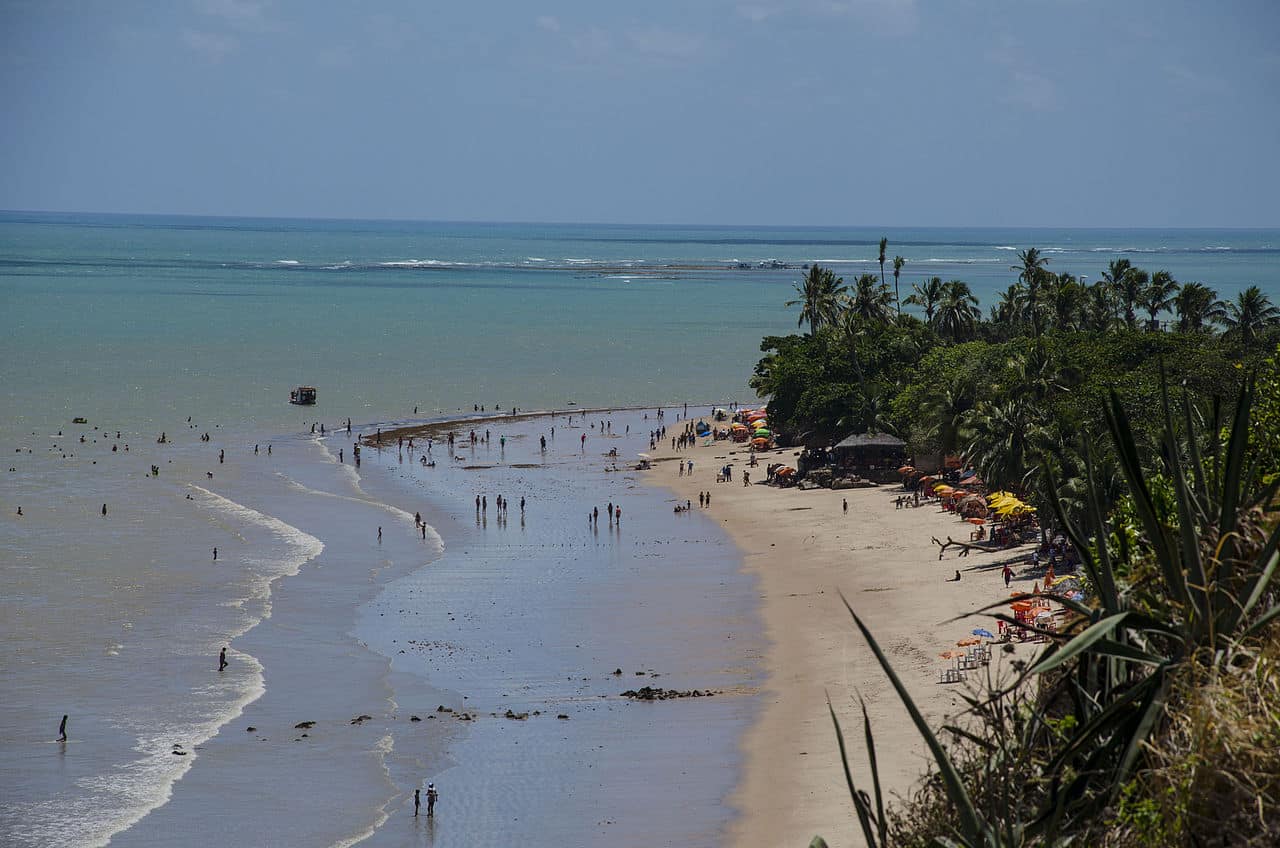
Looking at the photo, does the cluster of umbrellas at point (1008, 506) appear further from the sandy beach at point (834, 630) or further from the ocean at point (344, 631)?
the ocean at point (344, 631)

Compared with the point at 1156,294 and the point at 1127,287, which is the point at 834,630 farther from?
the point at 1127,287

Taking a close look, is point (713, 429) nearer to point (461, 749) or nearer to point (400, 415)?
point (400, 415)

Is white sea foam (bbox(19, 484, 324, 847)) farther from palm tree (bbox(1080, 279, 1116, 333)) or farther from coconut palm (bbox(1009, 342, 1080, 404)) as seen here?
palm tree (bbox(1080, 279, 1116, 333))

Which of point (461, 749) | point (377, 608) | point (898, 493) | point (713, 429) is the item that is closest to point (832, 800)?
point (461, 749)

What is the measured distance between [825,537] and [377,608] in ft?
54.0

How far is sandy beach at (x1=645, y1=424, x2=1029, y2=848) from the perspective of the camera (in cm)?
2319

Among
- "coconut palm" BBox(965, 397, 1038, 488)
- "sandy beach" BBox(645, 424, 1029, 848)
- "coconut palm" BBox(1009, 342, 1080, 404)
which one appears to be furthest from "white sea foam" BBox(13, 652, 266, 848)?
"coconut palm" BBox(1009, 342, 1080, 404)

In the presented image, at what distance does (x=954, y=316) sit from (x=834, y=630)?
46.6 m

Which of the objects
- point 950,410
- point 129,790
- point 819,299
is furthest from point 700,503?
point 129,790

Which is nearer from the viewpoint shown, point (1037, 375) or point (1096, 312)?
point (1037, 375)

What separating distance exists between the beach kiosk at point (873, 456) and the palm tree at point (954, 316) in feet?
68.9

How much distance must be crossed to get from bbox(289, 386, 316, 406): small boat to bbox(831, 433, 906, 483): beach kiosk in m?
44.7

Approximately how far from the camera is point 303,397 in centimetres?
9144

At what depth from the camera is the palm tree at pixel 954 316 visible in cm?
7781
